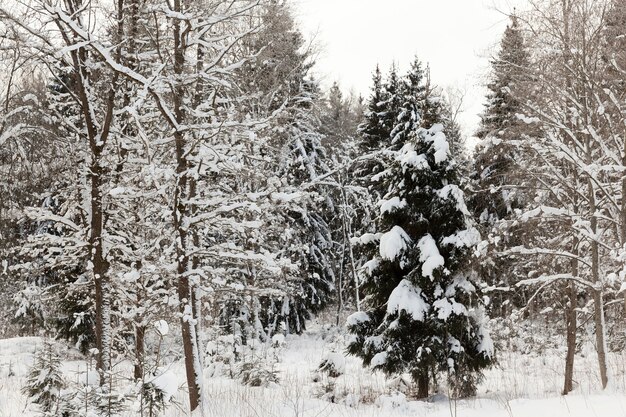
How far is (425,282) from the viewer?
1011 cm

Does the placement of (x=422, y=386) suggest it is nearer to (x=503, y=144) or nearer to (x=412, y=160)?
(x=412, y=160)

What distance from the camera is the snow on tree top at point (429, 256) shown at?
31.7 feet

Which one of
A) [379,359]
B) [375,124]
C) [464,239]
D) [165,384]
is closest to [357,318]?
[379,359]

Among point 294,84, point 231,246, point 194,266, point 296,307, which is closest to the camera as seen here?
point 231,246

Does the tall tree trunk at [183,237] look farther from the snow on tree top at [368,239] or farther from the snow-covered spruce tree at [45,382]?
the snow on tree top at [368,239]

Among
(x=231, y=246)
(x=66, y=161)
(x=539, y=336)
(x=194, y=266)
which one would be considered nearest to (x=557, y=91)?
(x=231, y=246)

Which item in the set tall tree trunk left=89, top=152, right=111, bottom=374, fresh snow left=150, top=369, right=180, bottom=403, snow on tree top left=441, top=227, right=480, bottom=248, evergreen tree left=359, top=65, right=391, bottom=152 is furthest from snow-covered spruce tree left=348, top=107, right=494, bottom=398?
evergreen tree left=359, top=65, right=391, bottom=152

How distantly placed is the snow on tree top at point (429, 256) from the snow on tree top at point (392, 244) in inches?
13.7

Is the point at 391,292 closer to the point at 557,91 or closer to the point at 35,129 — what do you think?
the point at 557,91

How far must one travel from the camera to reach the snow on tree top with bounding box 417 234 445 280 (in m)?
9.65

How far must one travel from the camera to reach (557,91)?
949 centimetres

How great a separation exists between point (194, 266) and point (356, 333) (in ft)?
15.2

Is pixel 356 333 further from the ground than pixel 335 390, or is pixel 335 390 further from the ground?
pixel 356 333

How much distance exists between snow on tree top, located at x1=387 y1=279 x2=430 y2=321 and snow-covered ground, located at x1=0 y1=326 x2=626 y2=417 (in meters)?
1.62
